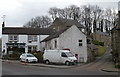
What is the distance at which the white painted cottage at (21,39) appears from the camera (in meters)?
58.6

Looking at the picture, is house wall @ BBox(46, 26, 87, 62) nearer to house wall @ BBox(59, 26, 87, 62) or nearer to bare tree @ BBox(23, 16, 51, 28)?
house wall @ BBox(59, 26, 87, 62)

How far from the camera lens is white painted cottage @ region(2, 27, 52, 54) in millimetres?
58594

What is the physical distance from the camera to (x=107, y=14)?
93750 mm

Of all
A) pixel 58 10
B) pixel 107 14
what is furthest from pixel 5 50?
pixel 107 14

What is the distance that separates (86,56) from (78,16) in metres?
50.3

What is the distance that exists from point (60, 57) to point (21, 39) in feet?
79.6

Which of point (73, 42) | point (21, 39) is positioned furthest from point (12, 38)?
point (73, 42)

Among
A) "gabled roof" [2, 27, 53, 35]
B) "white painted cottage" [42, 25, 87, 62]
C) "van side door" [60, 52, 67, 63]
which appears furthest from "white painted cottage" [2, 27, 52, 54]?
"van side door" [60, 52, 67, 63]

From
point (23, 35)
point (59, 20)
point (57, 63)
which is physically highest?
point (59, 20)

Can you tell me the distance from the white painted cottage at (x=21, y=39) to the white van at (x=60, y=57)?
66.3 feet

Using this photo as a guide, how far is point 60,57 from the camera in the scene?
37.2 m

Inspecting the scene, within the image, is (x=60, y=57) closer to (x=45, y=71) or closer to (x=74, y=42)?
Answer: (x=74, y=42)

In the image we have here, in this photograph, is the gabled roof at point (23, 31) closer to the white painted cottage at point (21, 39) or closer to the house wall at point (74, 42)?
the white painted cottage at point (21, 39)

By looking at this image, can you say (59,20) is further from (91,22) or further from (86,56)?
(86,56)
